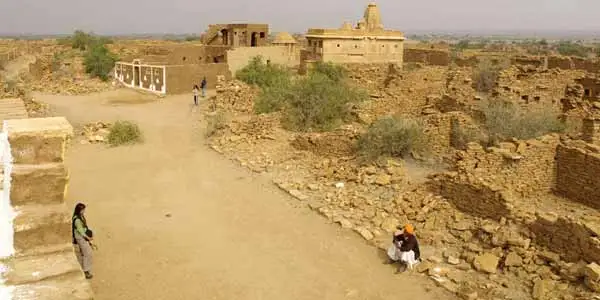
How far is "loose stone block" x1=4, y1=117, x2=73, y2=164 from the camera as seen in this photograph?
3270 millimetres

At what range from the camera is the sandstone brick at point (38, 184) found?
3.27 metres

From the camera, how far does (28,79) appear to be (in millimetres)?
27391

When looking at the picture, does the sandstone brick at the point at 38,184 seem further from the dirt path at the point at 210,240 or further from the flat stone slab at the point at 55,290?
the dirt path at the point at 210,240

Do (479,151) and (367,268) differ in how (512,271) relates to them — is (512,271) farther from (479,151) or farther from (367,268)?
(479,151)

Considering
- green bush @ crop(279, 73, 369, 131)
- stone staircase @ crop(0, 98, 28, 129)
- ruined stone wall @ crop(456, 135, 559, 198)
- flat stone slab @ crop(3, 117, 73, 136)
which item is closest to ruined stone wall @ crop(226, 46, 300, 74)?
green bush @ crop(279, 73, 369, 131)

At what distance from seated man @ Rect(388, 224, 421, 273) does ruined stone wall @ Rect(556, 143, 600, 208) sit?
139 inches

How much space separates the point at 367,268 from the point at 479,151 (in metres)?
3.37

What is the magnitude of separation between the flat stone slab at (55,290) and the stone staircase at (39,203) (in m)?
0.03

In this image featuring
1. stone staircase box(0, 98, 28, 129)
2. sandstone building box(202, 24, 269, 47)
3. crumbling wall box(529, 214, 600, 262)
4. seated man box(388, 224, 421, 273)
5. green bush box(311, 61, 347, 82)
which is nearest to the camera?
stone staircase box(0, 98, 28, 129)

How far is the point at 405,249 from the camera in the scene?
7348 millimetres

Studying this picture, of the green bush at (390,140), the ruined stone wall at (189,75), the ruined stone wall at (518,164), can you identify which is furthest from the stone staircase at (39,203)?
the ruined stone wall at (189,75)

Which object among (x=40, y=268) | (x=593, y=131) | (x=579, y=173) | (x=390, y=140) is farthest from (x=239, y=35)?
(x=40, y=268)

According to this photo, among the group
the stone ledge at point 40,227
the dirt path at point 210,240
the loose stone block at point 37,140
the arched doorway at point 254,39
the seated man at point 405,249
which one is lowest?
the dirt path at point 210,240

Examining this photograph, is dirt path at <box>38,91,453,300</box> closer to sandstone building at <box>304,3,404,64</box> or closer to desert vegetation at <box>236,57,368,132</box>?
desert vegetation at <box>236,57,368,132</box>
